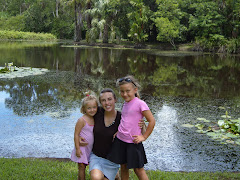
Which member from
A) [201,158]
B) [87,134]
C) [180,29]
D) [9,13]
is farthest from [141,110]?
[9,13]

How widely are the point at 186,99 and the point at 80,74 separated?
6308 mm

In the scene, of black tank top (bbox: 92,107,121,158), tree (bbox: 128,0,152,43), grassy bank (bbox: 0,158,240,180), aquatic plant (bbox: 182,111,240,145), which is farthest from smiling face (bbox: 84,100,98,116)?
tree (bbox: 128,0,152,43)

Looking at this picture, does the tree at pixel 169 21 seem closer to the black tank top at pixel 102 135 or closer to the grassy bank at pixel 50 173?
the grassy bank at pixel 50 173

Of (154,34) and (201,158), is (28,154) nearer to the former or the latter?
(201,158)

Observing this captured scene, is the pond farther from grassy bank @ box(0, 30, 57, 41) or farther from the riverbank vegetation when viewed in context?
grassy bank @ box(0, 30, 57, 41)

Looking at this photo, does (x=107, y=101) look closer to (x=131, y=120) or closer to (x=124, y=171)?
(x=131, y=120)

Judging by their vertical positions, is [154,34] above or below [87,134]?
above

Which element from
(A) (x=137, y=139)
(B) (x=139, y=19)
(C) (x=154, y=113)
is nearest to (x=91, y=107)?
(A) (x=137, y=139)

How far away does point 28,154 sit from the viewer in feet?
16.8

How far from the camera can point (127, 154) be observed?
3258 mm

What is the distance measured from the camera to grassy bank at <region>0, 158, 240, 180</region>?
12.3 feet

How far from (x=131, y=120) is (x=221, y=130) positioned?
12.5 ft

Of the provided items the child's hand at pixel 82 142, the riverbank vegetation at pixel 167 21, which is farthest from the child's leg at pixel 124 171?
the riverbank vegetation at pixel 167 21

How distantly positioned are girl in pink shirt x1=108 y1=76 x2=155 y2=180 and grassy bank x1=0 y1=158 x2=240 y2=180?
72cm
